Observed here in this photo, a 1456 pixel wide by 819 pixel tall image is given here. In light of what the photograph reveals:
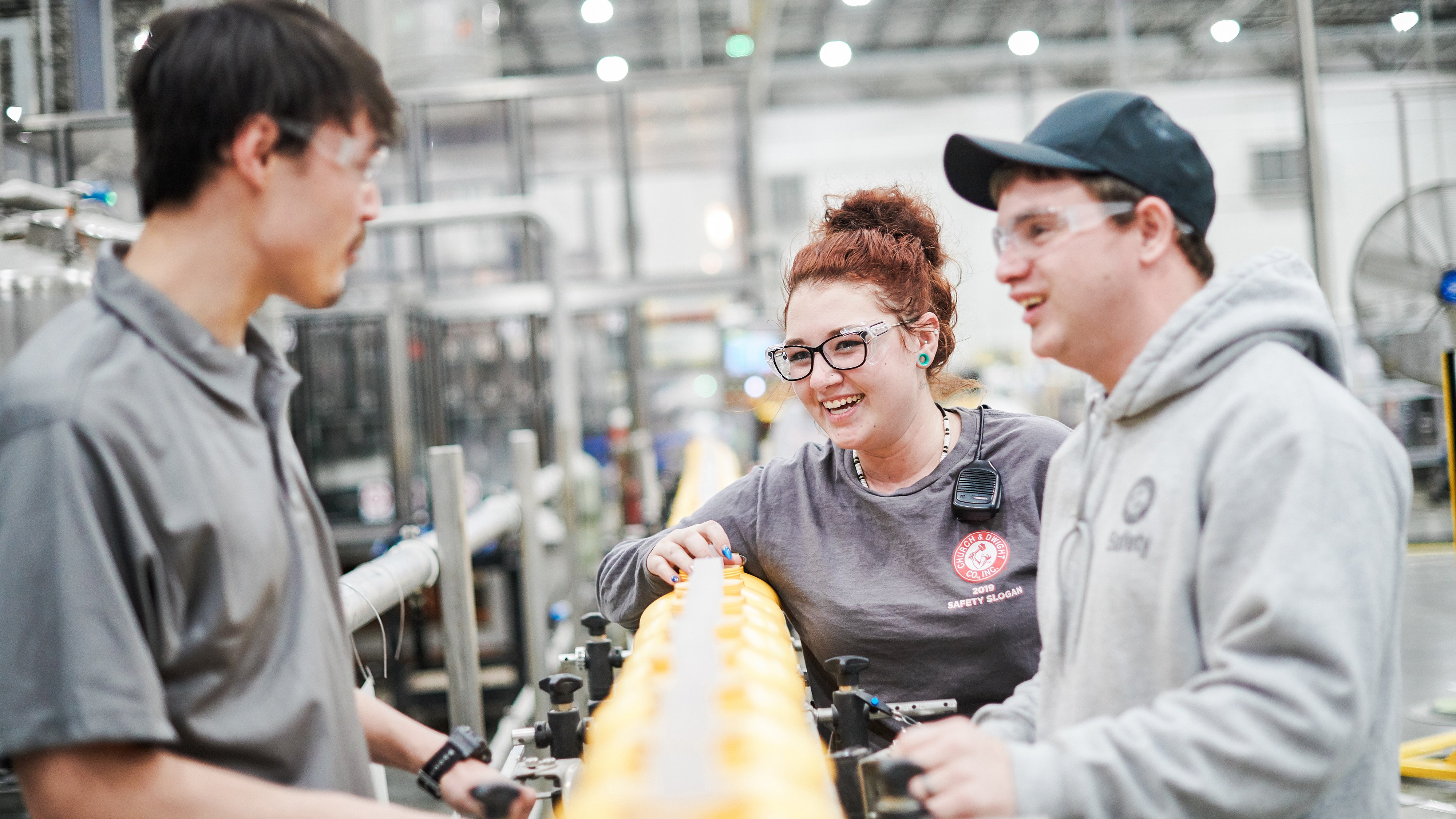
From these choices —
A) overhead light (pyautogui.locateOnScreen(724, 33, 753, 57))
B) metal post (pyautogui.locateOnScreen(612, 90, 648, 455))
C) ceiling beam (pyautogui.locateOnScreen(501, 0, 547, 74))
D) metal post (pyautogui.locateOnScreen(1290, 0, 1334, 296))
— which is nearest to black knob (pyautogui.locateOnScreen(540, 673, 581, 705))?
metal post (pyautogui.locateOnScreen(1290, 0, 1334, 296))

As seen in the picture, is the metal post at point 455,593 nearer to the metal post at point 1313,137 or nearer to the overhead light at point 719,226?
the metal post at point 1313,137

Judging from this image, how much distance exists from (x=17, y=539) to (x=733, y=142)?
897 cm

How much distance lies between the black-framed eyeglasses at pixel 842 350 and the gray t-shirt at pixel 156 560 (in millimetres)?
949

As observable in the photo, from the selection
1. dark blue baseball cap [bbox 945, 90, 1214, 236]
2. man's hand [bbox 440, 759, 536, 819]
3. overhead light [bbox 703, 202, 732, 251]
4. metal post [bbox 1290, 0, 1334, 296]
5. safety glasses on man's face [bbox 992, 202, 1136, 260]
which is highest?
overhead light [bbox 703, 202, 732, 251]

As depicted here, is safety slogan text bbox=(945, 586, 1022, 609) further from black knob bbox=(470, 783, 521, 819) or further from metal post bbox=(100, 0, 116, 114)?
metal post bbox=(100, 0, 116, 114)

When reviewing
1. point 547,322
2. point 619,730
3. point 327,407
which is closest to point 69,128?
point 619,730

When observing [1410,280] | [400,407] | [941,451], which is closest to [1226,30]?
[1410,280]

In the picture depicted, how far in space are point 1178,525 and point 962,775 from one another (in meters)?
0.34

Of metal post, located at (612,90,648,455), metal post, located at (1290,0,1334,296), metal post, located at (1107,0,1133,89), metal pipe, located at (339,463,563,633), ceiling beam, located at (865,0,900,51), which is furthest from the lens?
ceiling beam, located at (865,0,900,51)

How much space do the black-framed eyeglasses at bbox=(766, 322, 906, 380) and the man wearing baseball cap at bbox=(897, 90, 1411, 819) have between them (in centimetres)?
44

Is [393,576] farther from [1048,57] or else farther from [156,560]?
[1048,57]

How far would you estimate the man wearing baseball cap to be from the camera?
2.88ft

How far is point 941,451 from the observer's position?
1.82 meters

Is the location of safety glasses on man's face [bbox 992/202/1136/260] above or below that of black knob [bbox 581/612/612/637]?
above
